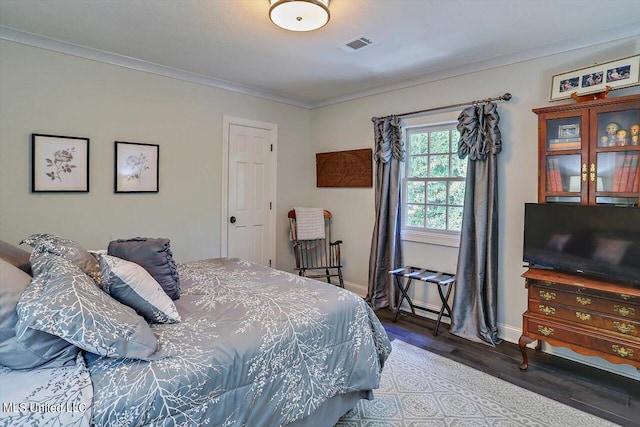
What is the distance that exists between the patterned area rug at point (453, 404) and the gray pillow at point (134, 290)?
121cm

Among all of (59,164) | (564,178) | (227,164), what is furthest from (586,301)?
(59,164)

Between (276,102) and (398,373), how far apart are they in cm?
347

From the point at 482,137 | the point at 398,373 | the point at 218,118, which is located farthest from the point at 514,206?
the point at 218,118

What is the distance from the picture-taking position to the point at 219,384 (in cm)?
137

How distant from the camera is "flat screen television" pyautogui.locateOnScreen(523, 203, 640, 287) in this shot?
229 centimetres

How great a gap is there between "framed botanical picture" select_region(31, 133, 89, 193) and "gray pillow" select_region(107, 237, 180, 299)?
4.62 ft

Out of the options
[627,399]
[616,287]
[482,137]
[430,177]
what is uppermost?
[482,137]

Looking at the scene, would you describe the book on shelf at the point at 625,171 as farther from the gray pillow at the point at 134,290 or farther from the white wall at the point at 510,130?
the gray pillow at the point at 134,290

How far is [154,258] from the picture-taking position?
1942mm

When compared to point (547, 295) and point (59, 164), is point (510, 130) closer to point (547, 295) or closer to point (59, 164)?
point (547, 295)

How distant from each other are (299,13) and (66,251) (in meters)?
1.89

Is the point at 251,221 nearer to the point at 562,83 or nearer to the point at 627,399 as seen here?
the point at 562,83

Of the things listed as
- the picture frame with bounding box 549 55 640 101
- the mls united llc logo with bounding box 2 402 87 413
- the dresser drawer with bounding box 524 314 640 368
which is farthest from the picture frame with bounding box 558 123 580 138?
the mls united llc logo with bounding box 2 402 87 413

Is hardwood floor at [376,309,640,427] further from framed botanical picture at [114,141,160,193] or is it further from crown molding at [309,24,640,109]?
framed botanical picture at [114,141,160,193]
